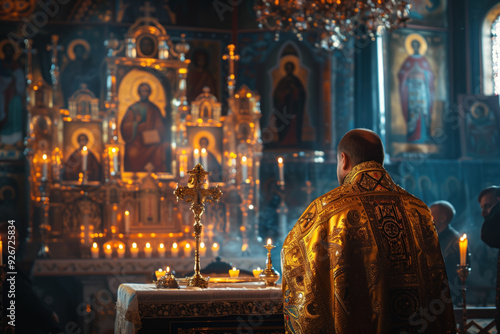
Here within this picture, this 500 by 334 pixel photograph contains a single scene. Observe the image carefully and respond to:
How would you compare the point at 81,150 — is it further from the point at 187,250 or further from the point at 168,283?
the point at 168,283

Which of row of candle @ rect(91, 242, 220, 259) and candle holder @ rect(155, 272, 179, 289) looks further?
row of candle @ rect(91, 242, 220, 259)

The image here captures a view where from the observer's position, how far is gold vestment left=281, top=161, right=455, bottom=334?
146 inches

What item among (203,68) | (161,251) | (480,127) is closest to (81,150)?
(161,251)

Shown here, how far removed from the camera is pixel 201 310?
4.72 metres

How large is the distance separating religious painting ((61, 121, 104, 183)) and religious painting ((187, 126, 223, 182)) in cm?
128

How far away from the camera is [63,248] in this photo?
9.45 m

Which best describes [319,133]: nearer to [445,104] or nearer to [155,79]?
[445,104]

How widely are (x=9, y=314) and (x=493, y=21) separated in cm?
1073

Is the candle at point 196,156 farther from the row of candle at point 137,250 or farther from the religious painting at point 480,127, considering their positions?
the religious painting at point 480,127

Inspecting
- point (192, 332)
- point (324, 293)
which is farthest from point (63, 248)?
point (324, 293)

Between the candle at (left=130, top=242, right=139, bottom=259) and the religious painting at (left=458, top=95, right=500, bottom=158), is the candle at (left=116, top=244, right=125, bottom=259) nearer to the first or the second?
the candle at (left=130, top=242, right=139, bottom=259)

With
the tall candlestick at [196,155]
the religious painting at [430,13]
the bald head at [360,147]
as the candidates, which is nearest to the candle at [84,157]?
the tall candlestick at [196,155]

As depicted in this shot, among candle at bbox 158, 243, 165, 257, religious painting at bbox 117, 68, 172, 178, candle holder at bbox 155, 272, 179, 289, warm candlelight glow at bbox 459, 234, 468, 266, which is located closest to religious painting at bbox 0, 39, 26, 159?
religious painting at bbox 117, 68, 172, 178

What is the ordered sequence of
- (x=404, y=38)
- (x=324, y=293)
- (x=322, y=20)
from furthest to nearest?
(x=404, y=38)
(x=322, y=20)
(x=324, y=293)
